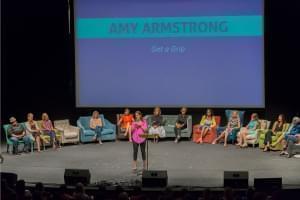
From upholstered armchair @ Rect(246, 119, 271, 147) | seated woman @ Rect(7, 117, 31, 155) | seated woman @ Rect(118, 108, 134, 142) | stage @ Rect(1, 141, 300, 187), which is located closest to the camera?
stage @ Rect(1, 141, 300, 187)

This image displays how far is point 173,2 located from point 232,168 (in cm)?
502

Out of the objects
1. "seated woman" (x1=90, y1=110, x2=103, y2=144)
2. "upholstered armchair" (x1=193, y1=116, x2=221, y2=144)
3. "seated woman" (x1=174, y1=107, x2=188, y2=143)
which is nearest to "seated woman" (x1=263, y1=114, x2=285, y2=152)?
"upholstered armchair" (x1=193, y1=116, x2=221, y2=144)

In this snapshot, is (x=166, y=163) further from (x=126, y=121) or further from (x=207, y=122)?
(x=126, y=121)

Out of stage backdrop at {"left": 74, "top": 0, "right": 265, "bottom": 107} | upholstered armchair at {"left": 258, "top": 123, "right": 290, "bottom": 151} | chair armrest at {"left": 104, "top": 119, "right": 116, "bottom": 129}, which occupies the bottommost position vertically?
upholstered armchair at {"left": 258, "top": 123, "right": 290, "bottom": 151}

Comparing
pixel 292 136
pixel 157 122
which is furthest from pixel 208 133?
pixel 292 136

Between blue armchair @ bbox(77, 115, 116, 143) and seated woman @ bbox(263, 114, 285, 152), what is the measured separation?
3863 millimetres

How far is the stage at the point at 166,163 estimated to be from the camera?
11.2 m

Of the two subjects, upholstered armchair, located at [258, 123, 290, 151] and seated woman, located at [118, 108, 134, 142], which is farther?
seated woman, located at [118, 108, 134, 142]

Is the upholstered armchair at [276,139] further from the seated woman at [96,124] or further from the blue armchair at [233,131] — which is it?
the seated woman at [96,124]

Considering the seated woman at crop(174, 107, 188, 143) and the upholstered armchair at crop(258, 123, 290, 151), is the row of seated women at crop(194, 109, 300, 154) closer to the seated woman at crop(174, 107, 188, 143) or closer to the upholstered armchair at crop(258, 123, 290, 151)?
the upholstered armchair at crop(258, 123, 290, 151)

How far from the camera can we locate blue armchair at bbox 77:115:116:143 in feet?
49.6

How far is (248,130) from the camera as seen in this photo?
14.3 m

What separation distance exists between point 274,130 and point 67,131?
16.1ft

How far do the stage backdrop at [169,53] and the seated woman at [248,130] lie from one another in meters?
0.96
